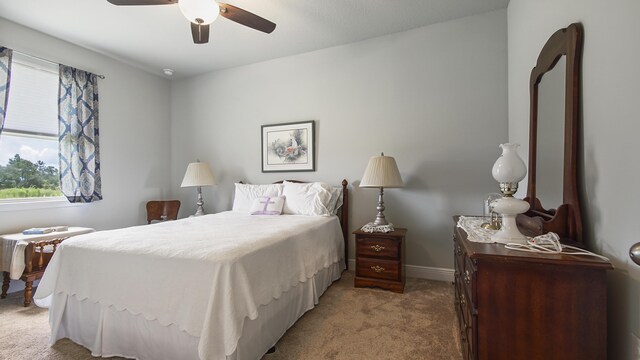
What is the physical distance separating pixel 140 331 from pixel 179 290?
17.4 inches

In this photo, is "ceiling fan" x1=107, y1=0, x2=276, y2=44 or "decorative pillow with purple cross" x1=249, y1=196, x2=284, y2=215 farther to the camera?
"decorative pillow with purple cross" x1=249, y1=196, x2=284, y2=215

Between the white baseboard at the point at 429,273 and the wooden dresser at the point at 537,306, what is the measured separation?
1985 millimetres

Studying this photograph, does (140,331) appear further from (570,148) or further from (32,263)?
(570,148)

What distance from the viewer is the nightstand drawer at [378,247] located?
2654mm

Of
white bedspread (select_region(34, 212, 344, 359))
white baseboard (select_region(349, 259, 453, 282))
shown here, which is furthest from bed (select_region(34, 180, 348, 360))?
white baseboard (select_region(349, 259, 453, 282))

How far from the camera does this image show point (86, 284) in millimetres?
1729

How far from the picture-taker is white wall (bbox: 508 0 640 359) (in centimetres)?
92

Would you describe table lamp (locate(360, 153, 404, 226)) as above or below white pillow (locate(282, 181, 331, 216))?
above

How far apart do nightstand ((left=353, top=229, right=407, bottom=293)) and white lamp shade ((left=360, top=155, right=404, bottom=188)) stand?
1.58ft

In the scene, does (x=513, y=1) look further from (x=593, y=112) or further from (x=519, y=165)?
(x=519, y=165)

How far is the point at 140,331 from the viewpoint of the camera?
1.61 meters

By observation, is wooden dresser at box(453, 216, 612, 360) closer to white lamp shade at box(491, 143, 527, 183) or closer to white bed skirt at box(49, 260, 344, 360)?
white lamp shade at box(491, 143, 527, 183)

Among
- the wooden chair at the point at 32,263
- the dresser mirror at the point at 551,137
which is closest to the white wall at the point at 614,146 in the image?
the dresser mirror at the point at 551,137

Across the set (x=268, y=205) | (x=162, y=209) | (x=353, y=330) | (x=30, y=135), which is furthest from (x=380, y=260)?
(x=30, y=135)
